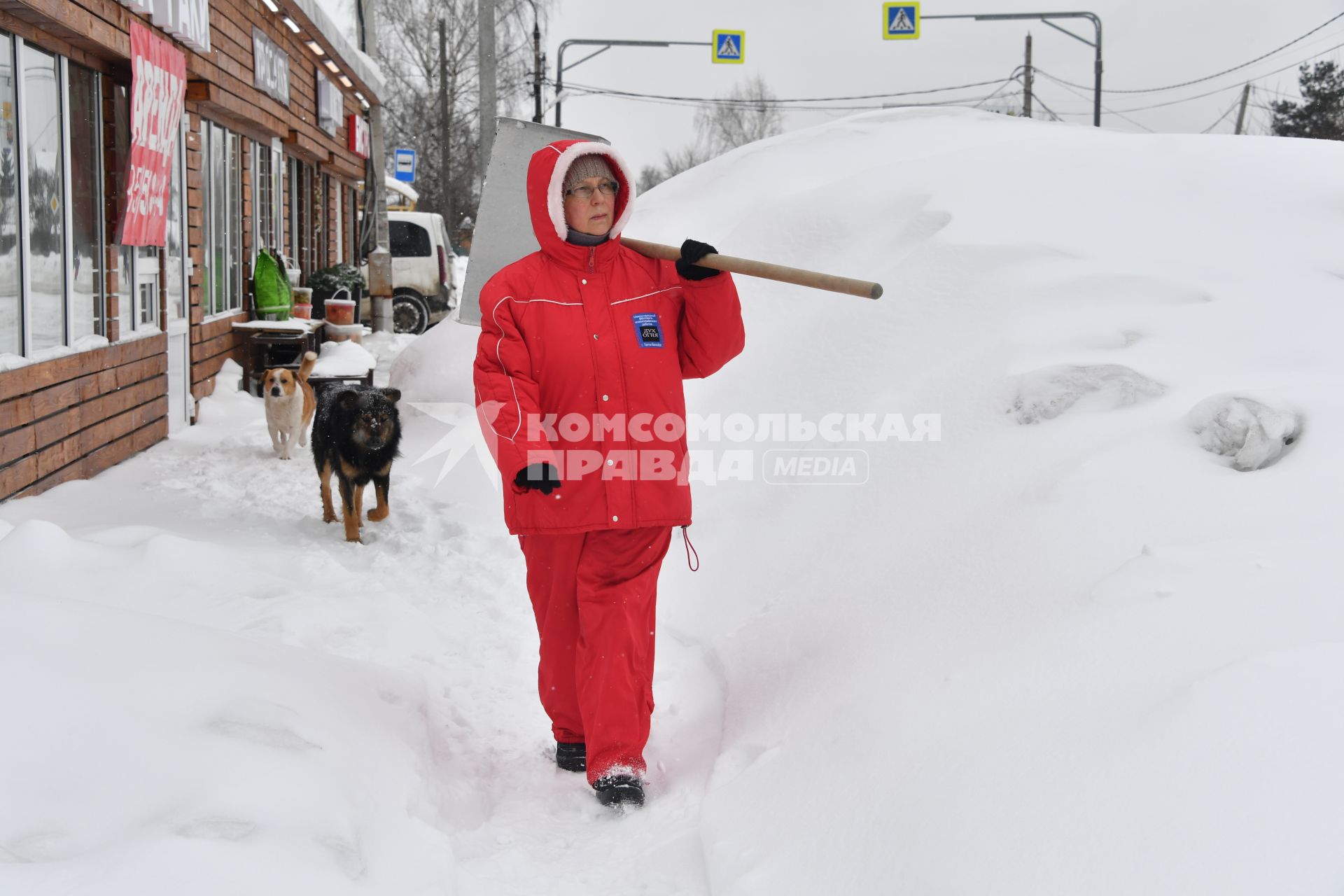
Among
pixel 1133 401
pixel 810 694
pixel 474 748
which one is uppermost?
pixel 1133 401

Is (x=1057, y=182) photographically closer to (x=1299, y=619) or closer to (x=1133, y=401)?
(x=1133, y=401)

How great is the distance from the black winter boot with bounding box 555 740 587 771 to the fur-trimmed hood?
1.40m

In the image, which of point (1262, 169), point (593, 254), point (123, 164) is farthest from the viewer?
point (123, 164)

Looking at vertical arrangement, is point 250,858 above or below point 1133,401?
below

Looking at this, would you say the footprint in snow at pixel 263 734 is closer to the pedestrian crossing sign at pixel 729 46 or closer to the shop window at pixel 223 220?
the shop window at pixel 223 220

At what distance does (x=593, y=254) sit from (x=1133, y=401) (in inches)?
75.1

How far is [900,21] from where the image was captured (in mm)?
18094

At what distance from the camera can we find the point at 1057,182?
5.89 m

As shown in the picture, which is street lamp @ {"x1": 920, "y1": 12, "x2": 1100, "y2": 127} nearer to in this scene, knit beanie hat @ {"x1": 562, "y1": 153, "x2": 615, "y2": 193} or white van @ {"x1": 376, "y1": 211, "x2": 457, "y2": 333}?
white van @ {"x1": 376, "y1": 211, "x2": 457, "y2": 333}

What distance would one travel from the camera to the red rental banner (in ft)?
21.3

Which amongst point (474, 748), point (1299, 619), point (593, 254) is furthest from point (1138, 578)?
point (474, 748)

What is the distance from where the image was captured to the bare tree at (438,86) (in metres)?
31.1

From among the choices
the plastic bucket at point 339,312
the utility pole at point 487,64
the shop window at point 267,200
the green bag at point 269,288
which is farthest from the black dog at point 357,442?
the utility pole at point 487,64

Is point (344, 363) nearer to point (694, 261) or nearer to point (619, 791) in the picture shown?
point (694, 261)
